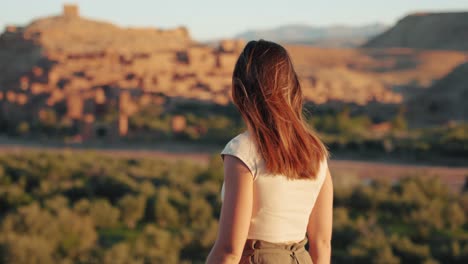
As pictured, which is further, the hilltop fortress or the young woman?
the hilltop fortress

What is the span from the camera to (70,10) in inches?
3162

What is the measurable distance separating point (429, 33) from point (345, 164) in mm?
85094

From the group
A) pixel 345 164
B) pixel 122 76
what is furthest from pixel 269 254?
pixel 122 76

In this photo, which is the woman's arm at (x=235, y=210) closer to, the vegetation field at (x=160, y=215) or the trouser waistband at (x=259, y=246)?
the trouser waistband at (x=259, y=246)

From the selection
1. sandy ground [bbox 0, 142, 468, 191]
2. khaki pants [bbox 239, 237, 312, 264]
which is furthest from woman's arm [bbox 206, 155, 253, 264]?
sandy ground [bbox 0, 142, 468, 191]

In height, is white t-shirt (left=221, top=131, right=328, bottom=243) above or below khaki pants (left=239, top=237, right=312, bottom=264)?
above

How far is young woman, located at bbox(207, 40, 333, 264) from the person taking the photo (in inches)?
88.1

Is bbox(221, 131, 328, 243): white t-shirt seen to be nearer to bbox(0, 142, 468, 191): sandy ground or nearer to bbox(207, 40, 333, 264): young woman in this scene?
bbox(207, 40, 333, 264): young woman

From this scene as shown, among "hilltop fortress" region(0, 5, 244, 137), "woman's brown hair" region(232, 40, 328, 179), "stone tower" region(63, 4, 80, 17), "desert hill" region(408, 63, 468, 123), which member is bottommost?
"desert hill" region(408, 63, 468, 123)

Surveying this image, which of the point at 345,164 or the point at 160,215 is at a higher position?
the point at 160,215

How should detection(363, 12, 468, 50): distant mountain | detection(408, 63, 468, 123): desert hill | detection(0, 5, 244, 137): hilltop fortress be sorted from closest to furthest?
detection(0, 5, 244, 137): hilltop fortress, detection(408, 63, 468, 123): desert hill, detection(363, 12, 468, 50): distant mountain

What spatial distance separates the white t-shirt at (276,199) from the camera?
2262mm

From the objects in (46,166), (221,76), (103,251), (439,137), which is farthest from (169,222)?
(221,76)

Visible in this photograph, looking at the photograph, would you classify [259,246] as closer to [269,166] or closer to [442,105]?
[269,166]
